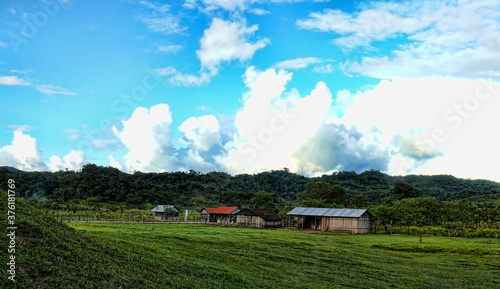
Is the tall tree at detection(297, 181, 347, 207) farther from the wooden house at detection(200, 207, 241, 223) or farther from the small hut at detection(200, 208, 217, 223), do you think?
the small hut at detection(200, 208, 217, 223)

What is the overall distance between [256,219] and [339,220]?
1761 cm

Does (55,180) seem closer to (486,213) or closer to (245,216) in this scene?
(245,216)

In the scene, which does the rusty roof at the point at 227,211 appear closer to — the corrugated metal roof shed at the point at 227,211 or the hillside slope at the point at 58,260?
the corrugated metal roof shed at the point at 227,211

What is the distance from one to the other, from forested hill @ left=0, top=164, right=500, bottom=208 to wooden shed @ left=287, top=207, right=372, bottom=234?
151ft

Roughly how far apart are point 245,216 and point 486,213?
43.5 metres

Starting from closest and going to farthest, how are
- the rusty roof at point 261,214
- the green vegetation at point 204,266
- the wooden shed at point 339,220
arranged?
the green vegetation at point 204,266
the wooden shed at point 339,220
the rusty roof at point 261,214

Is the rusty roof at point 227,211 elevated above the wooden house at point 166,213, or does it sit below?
above

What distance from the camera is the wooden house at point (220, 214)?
84.8 m

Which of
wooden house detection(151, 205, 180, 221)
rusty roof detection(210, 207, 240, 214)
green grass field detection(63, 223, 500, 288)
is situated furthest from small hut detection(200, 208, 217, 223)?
green grass field detection(63, 223, 500, 288)

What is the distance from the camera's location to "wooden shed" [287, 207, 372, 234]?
6621 cm

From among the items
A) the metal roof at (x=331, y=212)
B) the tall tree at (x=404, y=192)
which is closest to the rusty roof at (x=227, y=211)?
the metal roof at (x=331, y=212)

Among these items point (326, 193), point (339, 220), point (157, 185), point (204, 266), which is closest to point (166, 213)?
point (339, 220)

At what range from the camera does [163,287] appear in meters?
14.8

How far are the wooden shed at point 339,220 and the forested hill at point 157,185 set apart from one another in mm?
46057
